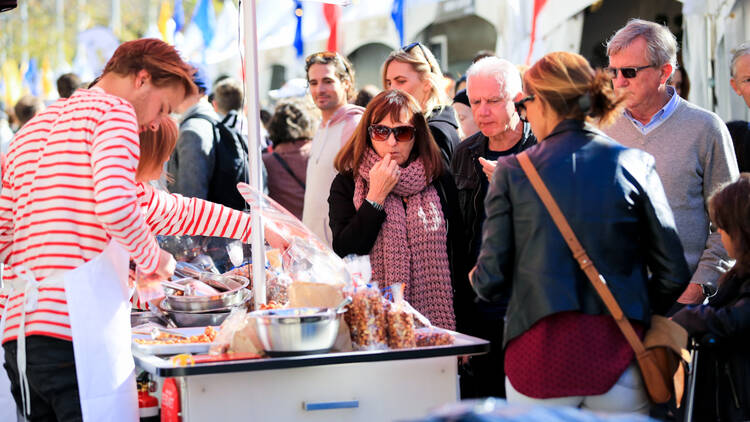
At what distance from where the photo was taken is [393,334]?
3.08 m

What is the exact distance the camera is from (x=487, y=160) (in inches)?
149

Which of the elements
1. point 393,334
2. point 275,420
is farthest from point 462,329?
point 275,420

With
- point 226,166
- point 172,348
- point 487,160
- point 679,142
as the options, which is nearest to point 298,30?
point 226,166

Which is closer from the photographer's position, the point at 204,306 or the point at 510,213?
the point at 510,213

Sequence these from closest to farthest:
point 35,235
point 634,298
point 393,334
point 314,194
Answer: point 634,298
point 35,235
point 393,334
point 314,194

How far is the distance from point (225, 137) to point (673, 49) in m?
2.99

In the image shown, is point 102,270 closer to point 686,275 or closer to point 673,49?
point 686,275

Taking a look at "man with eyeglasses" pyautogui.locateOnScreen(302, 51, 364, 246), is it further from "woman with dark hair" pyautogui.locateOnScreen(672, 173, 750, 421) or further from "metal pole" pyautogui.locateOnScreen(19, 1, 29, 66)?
"metal pole" pyautogui.locateOnScreen(19, 1, 29, 66)

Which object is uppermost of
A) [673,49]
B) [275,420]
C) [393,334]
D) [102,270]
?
[673,49]

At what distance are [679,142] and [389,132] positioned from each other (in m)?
1.17

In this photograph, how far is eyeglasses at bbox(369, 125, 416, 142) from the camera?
3812 millimetres

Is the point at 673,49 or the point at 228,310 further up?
the point at 673,49

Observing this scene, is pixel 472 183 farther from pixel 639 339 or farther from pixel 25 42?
pixel 25 42

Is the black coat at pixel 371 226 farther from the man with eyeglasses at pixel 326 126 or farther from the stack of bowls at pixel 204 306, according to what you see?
the man with eyeglasses at pixel 326 126
